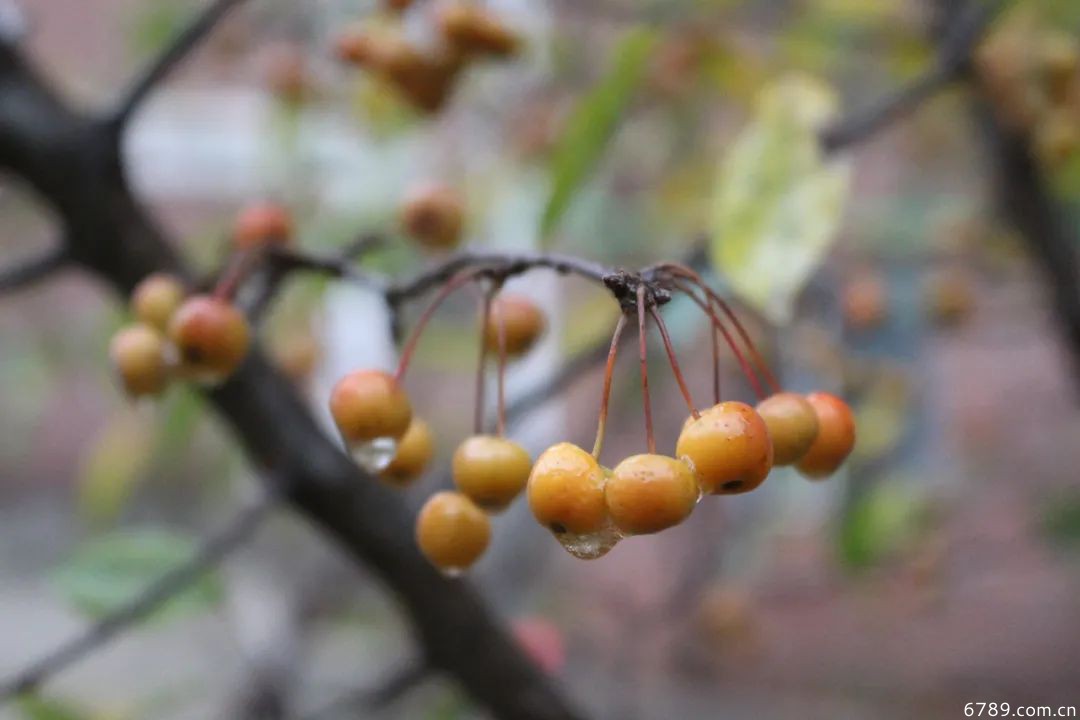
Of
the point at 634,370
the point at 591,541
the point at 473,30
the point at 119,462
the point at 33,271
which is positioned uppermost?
the point at 634,370

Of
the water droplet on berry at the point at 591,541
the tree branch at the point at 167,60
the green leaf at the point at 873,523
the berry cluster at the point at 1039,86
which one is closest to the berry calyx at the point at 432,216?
the tree branch at the point at 167,60

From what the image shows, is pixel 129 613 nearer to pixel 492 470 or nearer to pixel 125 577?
pixel 125 577

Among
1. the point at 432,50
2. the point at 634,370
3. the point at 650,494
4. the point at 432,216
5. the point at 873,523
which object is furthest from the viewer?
the point at 634,370

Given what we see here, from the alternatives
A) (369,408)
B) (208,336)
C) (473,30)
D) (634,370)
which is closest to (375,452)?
(369,408)

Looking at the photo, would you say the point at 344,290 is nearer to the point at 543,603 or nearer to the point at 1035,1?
the point at 543,603

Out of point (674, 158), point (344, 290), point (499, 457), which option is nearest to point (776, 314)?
point (499, 457)

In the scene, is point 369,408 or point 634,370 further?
point 634,370
